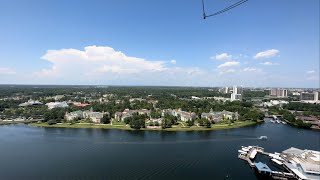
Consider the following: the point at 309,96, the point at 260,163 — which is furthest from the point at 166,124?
the point at 309,96

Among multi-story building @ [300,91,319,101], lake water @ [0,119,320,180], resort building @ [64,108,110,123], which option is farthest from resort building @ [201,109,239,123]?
multi-story building @ [300,91,319,101]

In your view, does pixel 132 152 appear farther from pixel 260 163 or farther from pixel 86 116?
pixel 86 116

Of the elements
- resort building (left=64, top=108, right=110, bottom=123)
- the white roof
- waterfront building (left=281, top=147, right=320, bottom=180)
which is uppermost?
resort building (left=64, top=108, right=110, bottom=123)

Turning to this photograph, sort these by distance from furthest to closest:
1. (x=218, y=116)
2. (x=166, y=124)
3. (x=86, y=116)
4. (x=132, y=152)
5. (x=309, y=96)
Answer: (x=309, y=96) → (x=86, y=116) → (x=218, y=116) → (x=166, y=124) → (x=132, y=152)

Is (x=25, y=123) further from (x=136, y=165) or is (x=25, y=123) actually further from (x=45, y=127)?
(x=136, y=165)

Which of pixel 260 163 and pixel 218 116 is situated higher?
pixel 218 116

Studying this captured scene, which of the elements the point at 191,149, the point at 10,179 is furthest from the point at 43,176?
the point at 191,149

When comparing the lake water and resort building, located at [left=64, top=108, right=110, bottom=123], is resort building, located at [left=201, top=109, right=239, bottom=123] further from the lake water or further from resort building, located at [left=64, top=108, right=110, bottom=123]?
resort building, located at [left=64, top=108, right=110, bottom=123]

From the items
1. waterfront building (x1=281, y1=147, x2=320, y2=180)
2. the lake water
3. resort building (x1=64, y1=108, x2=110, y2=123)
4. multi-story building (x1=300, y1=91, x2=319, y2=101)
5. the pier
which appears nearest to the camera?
waterfront building (x1=281, y1=147, x2=320, y2=180)

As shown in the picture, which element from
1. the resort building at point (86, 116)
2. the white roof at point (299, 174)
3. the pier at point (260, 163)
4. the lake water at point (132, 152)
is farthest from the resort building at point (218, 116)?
the white roof at point (299, 174)
